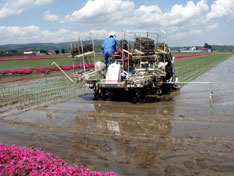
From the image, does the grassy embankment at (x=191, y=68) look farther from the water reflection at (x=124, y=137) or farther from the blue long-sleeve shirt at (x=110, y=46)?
the water reflection at (x=124, y=137)

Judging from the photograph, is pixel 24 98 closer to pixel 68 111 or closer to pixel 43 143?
pixel 68 111

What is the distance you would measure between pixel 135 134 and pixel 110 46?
14.1ft

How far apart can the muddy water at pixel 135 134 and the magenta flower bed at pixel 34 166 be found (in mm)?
595

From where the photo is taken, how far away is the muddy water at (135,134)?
4.50 metres

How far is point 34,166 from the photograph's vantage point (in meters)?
4.08

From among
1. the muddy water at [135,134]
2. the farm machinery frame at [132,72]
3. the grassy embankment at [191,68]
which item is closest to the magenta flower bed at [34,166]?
the muddy water at [135,134]

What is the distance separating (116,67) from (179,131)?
372 cm

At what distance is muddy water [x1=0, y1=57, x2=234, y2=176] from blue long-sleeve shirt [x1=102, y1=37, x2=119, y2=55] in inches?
74.7

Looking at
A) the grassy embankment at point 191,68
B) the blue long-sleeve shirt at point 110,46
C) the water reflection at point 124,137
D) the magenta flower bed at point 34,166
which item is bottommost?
the water reflection at point 124,137

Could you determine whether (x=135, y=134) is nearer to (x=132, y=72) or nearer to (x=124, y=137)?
(x=124, y=137)

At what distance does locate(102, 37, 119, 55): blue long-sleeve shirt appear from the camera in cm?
935

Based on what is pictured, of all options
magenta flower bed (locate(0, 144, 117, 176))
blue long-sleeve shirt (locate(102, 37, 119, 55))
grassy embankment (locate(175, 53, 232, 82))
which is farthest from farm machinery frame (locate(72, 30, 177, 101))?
grassy embankment (locate(175, 53, 232, 82))

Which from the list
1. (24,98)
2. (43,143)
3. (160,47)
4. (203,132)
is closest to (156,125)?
(203,132)

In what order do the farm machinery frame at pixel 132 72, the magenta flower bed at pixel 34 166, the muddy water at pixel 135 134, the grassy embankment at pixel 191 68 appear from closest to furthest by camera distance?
1. the magenta flower bed at pixel 34 166
2. the muddy water at pixel 135 134
3. the farm machinery frame at pixel 132 72
4. the grassy embankment at pixel 191 68
